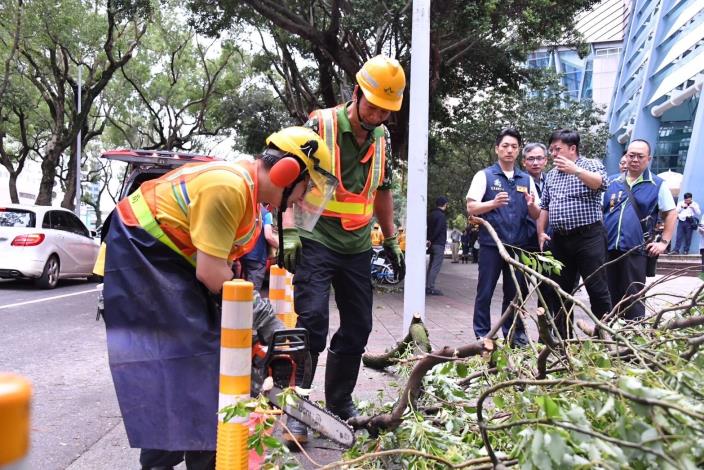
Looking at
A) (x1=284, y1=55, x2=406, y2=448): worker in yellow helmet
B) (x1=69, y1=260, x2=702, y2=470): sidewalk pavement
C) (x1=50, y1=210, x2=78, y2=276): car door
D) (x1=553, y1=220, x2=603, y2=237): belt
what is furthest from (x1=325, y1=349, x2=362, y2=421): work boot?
(x1=50, y1=210, x2=78, y2=276): car door

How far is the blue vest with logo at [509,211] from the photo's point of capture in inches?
190

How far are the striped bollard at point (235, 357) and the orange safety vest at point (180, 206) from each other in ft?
0.92

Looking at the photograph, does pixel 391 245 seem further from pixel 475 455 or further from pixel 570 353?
pixel 475 455

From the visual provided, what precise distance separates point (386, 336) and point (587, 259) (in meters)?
2.66

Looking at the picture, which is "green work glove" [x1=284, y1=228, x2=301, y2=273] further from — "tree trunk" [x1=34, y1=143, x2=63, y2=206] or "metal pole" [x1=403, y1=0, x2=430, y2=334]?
"tree trunk" [x1=34, y1=143, x2=63, y2=206]

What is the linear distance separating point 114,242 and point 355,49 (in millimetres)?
10507

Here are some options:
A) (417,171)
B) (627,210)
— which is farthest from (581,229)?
(417,171)

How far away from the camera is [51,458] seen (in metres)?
2.89

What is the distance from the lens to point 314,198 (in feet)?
7.91

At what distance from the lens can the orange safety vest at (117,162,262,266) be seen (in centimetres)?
208

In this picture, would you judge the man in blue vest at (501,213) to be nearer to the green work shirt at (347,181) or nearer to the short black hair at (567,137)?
the short black hair at (567,137)

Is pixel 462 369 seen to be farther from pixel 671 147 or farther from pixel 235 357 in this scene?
pixel 671 147

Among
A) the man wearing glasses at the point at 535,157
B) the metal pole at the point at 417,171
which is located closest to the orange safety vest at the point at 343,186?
the metal pole at the point at 417,171

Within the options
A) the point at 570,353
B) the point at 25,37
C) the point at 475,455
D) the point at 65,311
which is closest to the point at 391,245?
the point at 570,353
